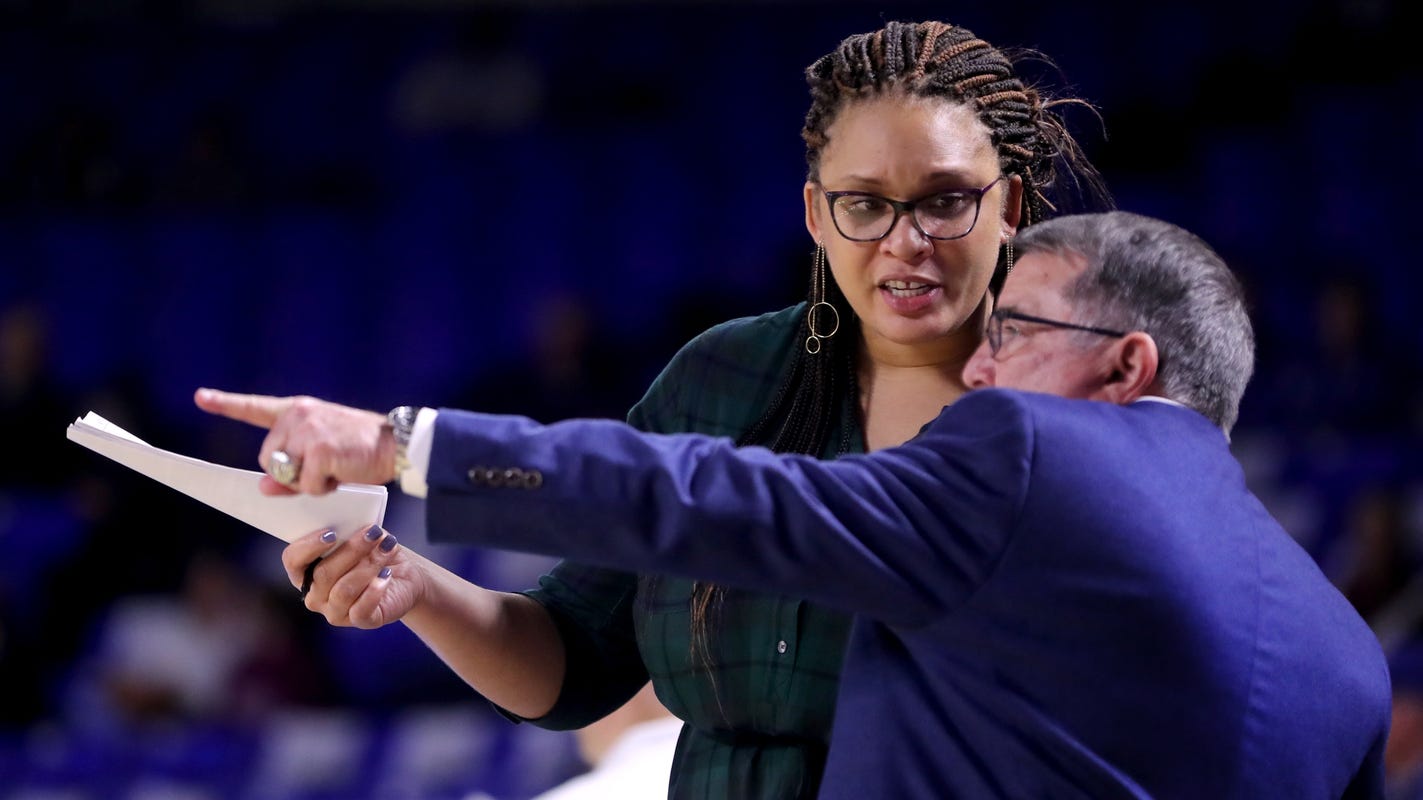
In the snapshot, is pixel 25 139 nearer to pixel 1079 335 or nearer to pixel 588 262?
pixel 588 262

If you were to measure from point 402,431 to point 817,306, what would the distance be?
0.66 meters

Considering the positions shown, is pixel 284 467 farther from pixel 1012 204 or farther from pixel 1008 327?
pixel 1012 204

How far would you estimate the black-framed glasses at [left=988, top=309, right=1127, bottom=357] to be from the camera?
147cm

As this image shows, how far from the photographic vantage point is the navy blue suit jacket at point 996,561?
1290 mm

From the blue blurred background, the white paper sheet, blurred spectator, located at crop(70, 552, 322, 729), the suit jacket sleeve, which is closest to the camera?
the suit jacket sleeve

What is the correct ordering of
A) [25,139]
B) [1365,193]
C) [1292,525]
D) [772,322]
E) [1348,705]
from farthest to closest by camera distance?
[25,139], [1365,193], [1292,525], [772,322], [1348,705]

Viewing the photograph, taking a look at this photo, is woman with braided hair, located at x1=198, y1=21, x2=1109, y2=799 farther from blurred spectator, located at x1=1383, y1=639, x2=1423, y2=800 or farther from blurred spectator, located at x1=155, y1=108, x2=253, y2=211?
blurred spectator, located at x1=155, y1=108, x2=253, y2=211

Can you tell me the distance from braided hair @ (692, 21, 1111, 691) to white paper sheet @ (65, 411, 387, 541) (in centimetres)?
36

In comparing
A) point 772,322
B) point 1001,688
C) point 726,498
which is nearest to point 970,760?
point 1001,688

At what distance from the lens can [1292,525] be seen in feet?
14.5

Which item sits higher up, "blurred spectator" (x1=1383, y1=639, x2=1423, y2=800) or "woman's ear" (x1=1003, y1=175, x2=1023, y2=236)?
"woman's ear" (x1=1003, y1=175, x2=1023, y2=236)

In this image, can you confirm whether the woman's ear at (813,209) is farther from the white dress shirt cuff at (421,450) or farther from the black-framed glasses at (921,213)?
the white dress shirt cuff at (421,450)

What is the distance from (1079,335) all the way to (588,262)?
4396 mm

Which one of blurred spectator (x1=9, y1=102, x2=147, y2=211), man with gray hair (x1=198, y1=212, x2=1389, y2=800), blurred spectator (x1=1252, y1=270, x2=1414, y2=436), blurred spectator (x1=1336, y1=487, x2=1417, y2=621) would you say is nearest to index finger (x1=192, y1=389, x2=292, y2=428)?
man with gray hair (x1=198, y1=212, x2=1389, y2=800)
